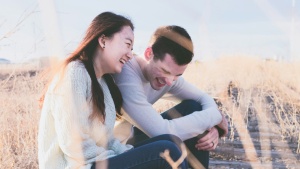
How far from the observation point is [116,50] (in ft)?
Answer: 8.16

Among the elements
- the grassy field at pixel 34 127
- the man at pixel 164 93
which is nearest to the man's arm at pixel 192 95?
the man at pixel 164 93

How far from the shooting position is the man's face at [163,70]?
2.99 metres

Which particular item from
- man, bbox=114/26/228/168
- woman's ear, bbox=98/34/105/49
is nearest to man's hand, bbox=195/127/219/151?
man, bbox=114/26/228/168

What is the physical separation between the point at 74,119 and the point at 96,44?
442 millimetres

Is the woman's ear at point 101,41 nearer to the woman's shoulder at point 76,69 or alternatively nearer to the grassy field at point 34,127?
the woman's shoulder at point 76,69

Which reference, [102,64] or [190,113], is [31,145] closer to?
[190,113]

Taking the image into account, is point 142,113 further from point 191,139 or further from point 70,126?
point 70,126

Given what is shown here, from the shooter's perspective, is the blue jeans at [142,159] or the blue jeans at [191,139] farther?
the blue jeans at [191,139]

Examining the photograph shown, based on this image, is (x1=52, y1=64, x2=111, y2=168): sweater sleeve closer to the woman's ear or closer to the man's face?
the woman's ear

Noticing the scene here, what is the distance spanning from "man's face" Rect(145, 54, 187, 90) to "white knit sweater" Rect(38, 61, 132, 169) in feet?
2.29

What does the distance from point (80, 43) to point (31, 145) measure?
188 cm

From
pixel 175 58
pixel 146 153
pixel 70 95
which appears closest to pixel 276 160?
pixel 175 58

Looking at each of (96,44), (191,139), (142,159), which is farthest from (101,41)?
(191,139)

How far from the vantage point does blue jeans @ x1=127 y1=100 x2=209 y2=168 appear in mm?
3262
